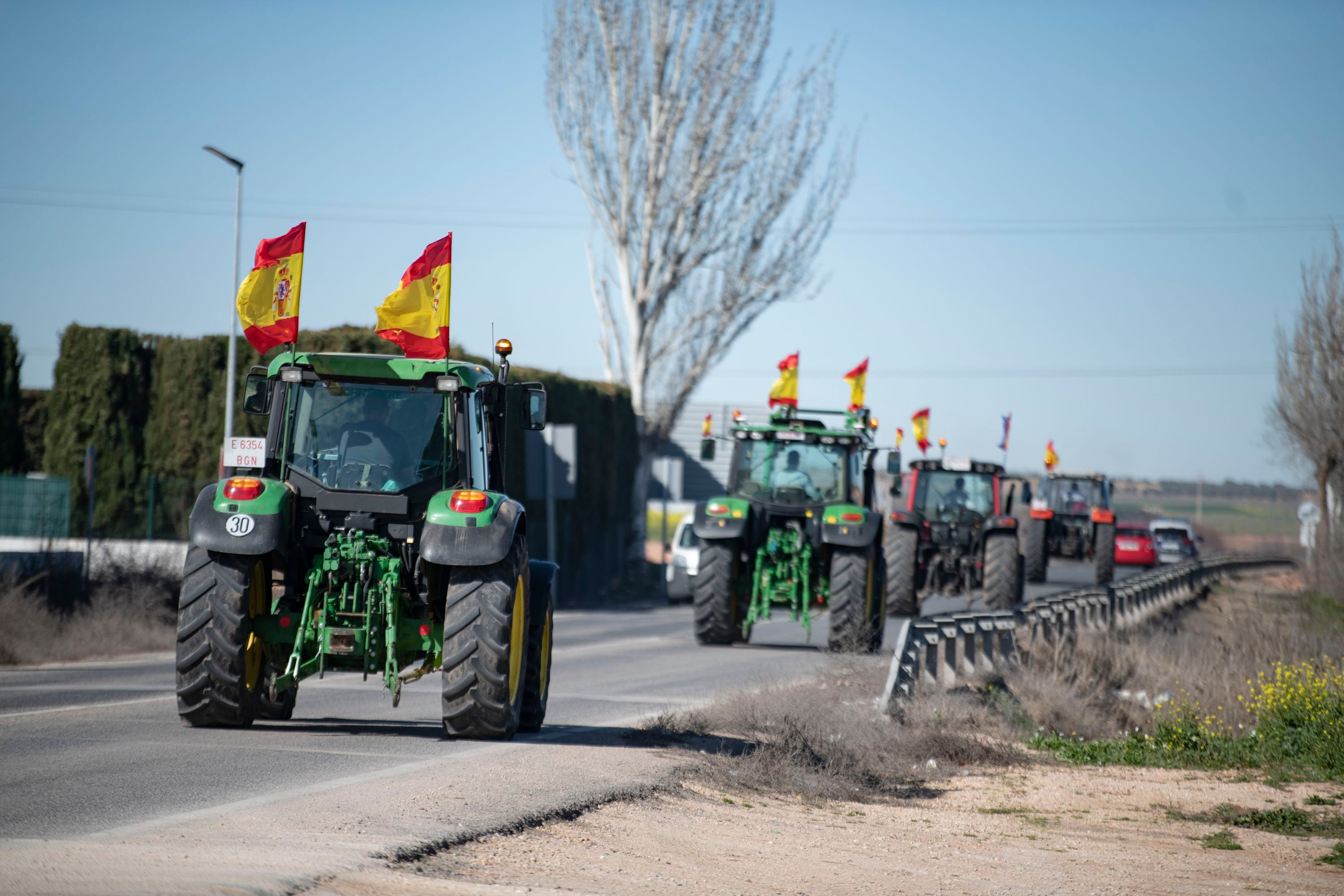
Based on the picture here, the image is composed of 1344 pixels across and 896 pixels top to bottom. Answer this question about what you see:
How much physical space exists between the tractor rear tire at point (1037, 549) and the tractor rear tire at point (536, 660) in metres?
24.1

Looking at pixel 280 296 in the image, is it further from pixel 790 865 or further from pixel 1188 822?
pixel 1188 822

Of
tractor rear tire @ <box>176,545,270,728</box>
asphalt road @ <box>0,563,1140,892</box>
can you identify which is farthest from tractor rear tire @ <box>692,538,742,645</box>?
tractor rear tire @ <box>176,545,270,728</box>

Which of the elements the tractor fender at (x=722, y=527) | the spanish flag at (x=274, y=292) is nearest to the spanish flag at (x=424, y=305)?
the spanish flag at (x=274, y=292)

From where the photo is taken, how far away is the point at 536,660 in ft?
32.7

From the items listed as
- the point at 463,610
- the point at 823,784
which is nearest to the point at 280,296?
the point at 463,610

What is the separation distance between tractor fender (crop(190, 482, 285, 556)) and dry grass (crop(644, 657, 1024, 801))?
117 inches

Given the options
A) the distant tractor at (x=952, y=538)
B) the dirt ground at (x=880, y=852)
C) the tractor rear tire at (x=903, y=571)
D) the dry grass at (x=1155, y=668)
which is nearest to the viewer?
the dirt ground at (x=880, y=852)

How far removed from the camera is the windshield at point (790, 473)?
19.2 meters

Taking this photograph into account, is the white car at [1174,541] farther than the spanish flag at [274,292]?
Yes

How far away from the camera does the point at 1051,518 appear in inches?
1353

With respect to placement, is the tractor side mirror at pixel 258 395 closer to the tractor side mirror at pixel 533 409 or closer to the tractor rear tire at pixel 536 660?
the tractor side mirror at pixel 533 409

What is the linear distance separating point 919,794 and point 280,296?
210 inches

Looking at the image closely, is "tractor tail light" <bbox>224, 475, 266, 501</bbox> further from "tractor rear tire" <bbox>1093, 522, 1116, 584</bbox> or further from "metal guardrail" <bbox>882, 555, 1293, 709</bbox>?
"tractor rear tire" <bbox>1093, 522, 1116, 584</bbox>

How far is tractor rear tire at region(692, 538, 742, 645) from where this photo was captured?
18578 mm
